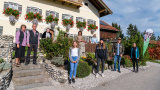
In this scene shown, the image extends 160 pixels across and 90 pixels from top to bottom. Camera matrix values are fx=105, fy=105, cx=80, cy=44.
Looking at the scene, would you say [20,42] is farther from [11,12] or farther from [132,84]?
[11,12]

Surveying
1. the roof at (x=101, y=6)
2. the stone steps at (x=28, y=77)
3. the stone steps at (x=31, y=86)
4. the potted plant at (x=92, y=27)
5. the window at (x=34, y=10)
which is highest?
the roof at (x=101, y=6)

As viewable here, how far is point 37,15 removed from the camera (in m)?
11.0

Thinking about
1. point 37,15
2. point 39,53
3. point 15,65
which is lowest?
point 15,65

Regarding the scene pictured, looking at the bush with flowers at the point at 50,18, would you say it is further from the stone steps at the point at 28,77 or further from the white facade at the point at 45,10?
the stone steps at the point at 28,77

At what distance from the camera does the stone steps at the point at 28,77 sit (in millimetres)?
4113

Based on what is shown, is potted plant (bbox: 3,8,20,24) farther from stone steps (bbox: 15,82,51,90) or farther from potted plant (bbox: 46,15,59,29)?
stone steps (bbox: 15,82,51,90)

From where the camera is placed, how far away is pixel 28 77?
14.7ft

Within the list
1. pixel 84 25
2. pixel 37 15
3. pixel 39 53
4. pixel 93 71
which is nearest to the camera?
pixel 39 53

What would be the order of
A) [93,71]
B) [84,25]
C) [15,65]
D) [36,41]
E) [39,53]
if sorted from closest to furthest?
[15,65] → [36,41] → [39,53] → [93,71] → [84,25]

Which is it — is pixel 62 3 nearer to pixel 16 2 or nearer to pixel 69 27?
pixel 69 27

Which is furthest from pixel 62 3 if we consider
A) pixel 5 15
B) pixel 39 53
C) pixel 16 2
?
pixel 39 53

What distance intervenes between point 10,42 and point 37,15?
651 centimetres

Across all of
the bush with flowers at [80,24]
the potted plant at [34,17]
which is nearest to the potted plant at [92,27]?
the bush with flowers at [80,24]

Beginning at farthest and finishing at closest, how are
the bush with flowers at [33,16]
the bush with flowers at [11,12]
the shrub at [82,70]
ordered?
the bush with flowers at [33,16], the bush with flowers at [11,12], the shrub at [82,70]
